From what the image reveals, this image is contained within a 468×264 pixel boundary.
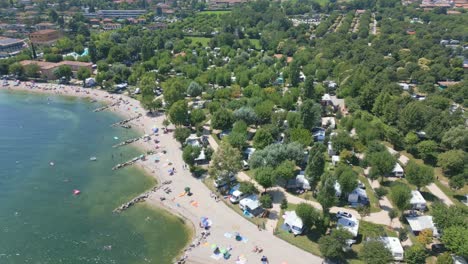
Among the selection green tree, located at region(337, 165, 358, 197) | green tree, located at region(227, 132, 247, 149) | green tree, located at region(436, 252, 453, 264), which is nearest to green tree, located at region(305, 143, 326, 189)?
green tree, located at region(337, 165, 358, 197)

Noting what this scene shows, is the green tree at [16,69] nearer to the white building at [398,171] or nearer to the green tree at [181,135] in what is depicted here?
the green tree at [181,135]

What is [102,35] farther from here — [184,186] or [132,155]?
[184,186]

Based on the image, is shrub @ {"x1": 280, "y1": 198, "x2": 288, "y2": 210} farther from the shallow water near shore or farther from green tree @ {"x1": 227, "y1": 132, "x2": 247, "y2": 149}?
green tree @ {"x1": 227, "y1": 132, "x2": 247, "y2": 149}

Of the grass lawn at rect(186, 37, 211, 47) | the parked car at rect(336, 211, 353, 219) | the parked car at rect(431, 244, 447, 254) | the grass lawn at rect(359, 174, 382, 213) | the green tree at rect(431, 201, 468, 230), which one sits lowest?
the parked car at rect(431, 244, 447, 254)

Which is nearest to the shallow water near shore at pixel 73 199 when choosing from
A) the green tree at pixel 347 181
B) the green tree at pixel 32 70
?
the green tree at pixel 347 181

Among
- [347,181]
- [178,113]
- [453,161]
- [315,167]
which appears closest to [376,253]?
[347,181]

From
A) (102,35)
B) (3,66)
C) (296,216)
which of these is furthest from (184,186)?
(102,35)

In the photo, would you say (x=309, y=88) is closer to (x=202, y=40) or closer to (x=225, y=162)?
(x=225, y=162)
